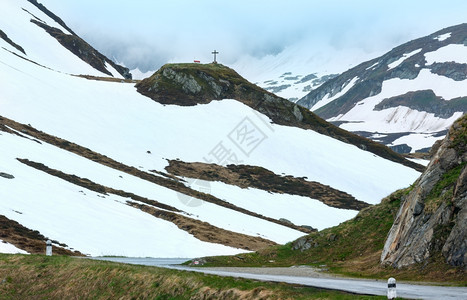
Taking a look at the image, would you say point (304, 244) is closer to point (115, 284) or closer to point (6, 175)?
point (115, 284)

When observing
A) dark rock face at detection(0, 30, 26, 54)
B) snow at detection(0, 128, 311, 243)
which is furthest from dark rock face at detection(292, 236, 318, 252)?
dark rock face at detection(0, 30, 26, 54)

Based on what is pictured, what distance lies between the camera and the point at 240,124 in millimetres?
136875

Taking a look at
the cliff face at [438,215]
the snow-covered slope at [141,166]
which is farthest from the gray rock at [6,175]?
the cliff face at [438,215]

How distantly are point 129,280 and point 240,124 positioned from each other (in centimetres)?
11392

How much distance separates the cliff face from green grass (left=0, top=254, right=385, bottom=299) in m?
8.85

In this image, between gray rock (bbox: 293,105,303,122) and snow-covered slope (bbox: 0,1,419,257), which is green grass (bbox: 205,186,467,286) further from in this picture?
gray rock (bbox: 293,105,303,122)

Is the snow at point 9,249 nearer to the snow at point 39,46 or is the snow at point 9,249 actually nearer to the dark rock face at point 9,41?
the dark rock face at point 9,41

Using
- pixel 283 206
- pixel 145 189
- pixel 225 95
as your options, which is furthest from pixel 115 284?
pixel 225 95

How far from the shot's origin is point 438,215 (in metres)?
25.2

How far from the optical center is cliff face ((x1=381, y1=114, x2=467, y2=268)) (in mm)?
22719

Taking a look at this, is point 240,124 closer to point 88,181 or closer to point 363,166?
point 363,166

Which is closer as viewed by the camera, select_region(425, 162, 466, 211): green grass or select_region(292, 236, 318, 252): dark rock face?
select_region(425, 162, 466, 211): green grass

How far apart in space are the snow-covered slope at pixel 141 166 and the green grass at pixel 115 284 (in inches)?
670

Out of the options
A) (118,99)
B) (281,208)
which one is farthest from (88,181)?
(118,99)
